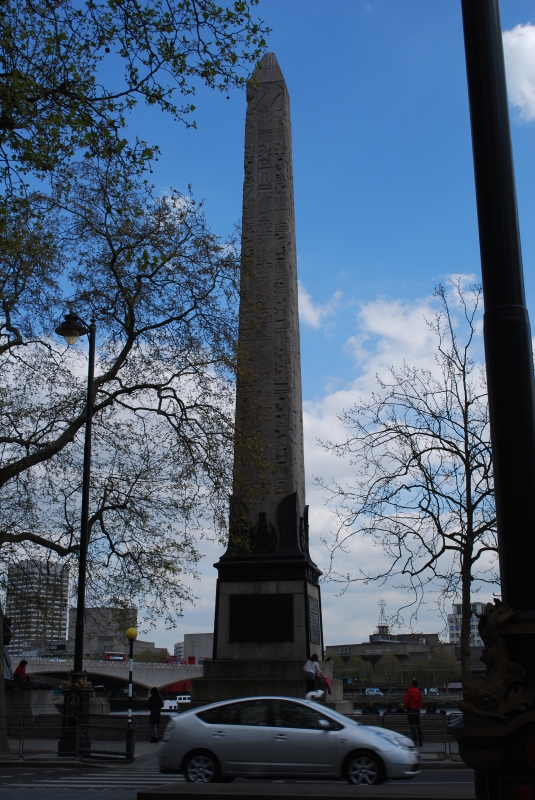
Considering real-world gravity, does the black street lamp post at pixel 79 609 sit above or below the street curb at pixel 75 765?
above

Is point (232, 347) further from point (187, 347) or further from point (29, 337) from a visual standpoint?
point (29, 337)

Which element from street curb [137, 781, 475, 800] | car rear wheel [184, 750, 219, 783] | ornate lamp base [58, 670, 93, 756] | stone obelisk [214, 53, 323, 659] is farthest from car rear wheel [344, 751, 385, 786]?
stone obelisk [214, 53, 323, 659]

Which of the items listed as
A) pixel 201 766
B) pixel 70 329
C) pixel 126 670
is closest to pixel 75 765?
pixel 201 766

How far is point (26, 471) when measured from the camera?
20.5 meters

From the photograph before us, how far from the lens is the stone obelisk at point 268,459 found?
19531 millimetres

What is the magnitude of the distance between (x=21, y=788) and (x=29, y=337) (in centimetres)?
1085

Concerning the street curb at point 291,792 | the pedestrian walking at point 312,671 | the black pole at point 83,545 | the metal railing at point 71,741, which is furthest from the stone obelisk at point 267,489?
the street curb at point 291,792

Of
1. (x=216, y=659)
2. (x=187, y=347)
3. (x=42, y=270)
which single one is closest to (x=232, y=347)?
(x=187, y=347)

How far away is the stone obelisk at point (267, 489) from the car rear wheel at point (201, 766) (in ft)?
22.9

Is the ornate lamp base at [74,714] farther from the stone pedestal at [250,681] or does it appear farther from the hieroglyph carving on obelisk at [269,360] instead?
the hieroglyph carving on obelisk at [269,360]

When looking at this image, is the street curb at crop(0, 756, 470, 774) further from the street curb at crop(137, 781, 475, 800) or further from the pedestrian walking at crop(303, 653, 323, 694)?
the street curb at crop(137, 781, 475, 800)

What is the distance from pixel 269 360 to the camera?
67.5 feet

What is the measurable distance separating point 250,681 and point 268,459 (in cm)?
491

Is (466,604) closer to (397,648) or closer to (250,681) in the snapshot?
(250,681)
